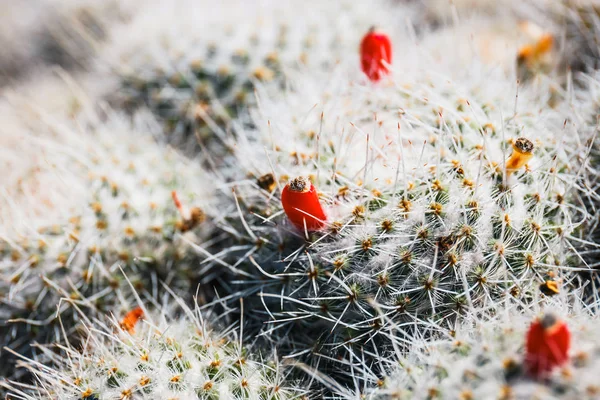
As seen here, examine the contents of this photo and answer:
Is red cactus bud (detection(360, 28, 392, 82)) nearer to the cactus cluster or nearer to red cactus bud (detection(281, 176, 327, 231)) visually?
the cactus cluster

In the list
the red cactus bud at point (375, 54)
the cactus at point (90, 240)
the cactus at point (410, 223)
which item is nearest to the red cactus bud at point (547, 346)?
the cactus at point (410, 223)

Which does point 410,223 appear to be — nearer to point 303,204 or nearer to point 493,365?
point 303,204

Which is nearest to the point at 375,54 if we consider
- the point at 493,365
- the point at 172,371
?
the point at 493,365

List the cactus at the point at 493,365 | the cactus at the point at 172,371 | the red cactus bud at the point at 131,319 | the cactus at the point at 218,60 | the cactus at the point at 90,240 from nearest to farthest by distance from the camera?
1. the cactus at the point at 493,365
2. the cactus at the point at 172,371
3. the red cactus bud at the point at 131,319
4. the cactus at the point at 90,240
5. the cactus at the point at 218,60

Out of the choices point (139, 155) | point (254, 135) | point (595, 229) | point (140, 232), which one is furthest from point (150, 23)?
point (595, 229)

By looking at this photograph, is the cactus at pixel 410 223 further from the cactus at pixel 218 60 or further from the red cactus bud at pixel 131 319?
the cactus at pixel 218 60

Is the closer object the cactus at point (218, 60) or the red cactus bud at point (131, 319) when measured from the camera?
the red cactus bud at point (131, 319)
